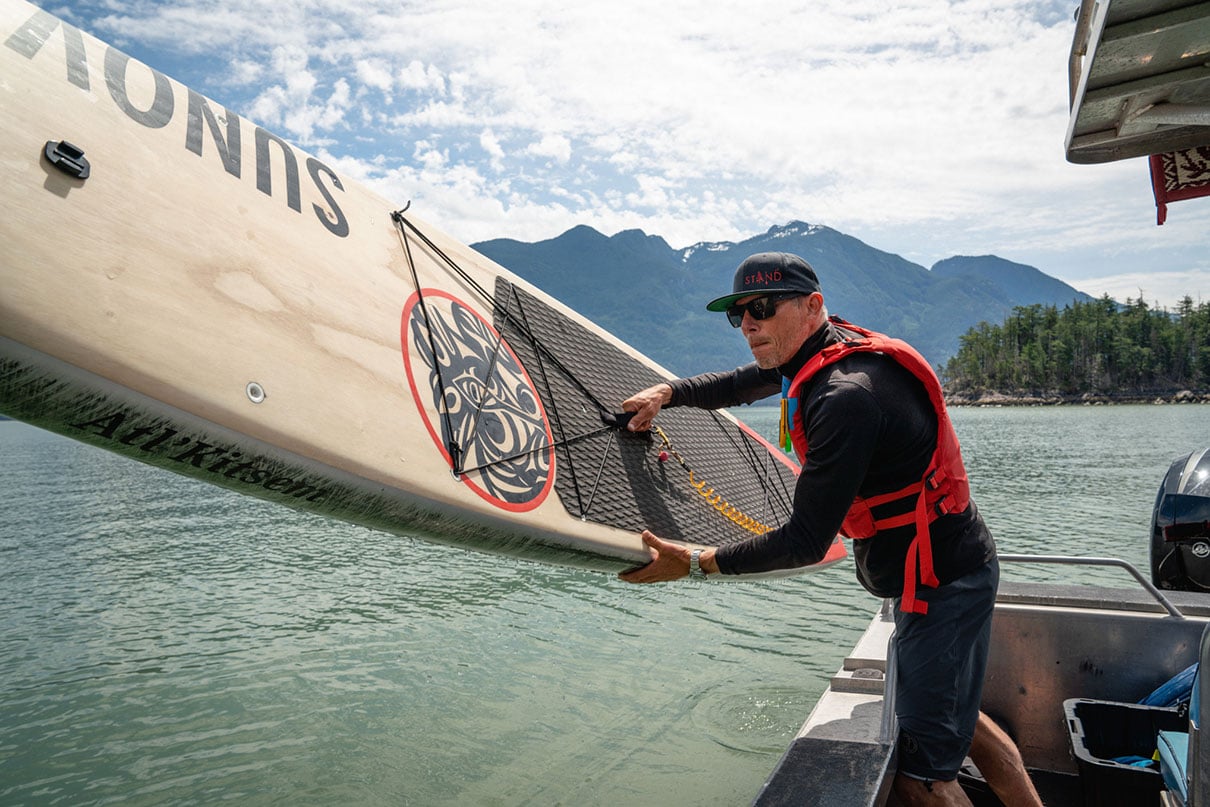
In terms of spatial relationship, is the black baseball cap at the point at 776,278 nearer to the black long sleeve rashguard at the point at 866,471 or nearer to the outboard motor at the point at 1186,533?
the black long sleeve rashguard at the point at 866,471

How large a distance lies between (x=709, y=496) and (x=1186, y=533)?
305 centimetres

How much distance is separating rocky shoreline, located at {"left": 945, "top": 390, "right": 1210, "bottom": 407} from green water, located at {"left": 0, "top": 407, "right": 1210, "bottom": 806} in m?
116

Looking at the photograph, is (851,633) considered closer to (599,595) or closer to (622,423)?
(599,595)

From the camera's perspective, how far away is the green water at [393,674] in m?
5.51

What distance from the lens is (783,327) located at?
2.76 meters

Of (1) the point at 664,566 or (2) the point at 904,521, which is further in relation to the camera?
(1) the point at 664,566

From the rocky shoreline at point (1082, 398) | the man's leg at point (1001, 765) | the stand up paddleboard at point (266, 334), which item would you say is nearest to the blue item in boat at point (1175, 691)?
the man's leg at point (1001, 765)

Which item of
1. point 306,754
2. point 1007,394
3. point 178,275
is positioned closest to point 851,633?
point 306,754

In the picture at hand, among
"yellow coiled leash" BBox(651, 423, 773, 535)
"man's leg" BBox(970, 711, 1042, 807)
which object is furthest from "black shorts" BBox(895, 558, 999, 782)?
"yellow coiled leash" BBox(651, 423, 773, 535)

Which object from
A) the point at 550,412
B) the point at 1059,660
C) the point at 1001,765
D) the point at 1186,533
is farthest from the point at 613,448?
the point at 1186,533

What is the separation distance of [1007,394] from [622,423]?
134 m

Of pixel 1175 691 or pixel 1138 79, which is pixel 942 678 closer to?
pixel 1175 691

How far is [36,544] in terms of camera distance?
1588 centimetres

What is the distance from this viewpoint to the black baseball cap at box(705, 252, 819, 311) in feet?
8.71
